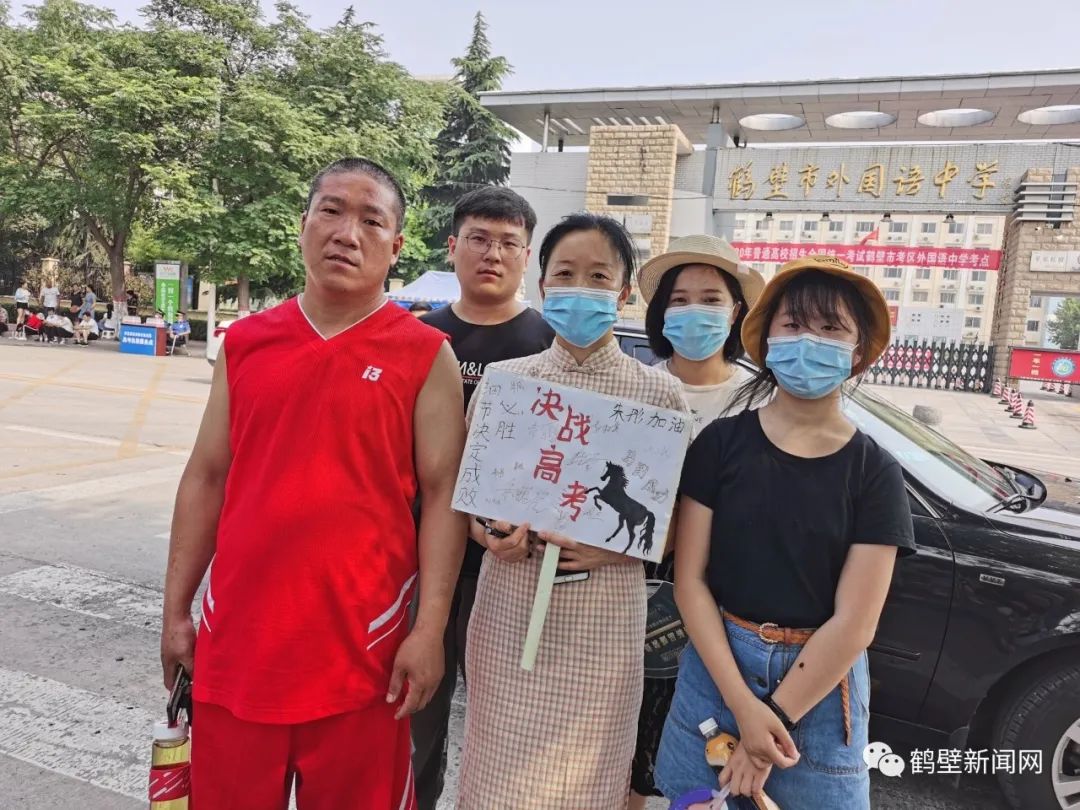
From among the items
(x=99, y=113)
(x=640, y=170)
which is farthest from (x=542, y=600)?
(x=99, y=113)

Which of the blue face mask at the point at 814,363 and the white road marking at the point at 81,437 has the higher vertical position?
Result: the blue face mask at the point at 814,363

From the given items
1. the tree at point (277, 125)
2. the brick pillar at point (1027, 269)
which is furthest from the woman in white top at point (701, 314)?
the tree at point (277, 125)

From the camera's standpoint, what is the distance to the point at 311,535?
5.13 ft

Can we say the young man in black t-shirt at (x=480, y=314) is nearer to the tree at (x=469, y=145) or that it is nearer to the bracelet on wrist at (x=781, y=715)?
the bracelet on wrist at (x=781, y=715)

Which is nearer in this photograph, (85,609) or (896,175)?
(85,609)

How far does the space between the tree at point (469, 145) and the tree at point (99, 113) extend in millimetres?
9507

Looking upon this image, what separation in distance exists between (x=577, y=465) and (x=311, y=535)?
1.94 feet

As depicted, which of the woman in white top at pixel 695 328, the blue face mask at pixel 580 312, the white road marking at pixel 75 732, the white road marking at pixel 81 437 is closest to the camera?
the blue face mask at pixel 580 312

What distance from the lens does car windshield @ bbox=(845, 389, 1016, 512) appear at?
275cm

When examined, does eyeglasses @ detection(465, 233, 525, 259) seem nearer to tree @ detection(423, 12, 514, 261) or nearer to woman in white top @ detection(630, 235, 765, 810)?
woman in white top @ detection(630, 235, 765, 810)

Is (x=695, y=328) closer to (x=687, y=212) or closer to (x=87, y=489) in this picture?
(x=87, y=489)

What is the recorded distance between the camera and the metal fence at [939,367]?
1958 centimetres

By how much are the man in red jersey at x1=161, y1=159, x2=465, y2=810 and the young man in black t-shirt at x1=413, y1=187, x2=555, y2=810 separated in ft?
1.84

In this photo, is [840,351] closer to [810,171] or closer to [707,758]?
[707,758]
